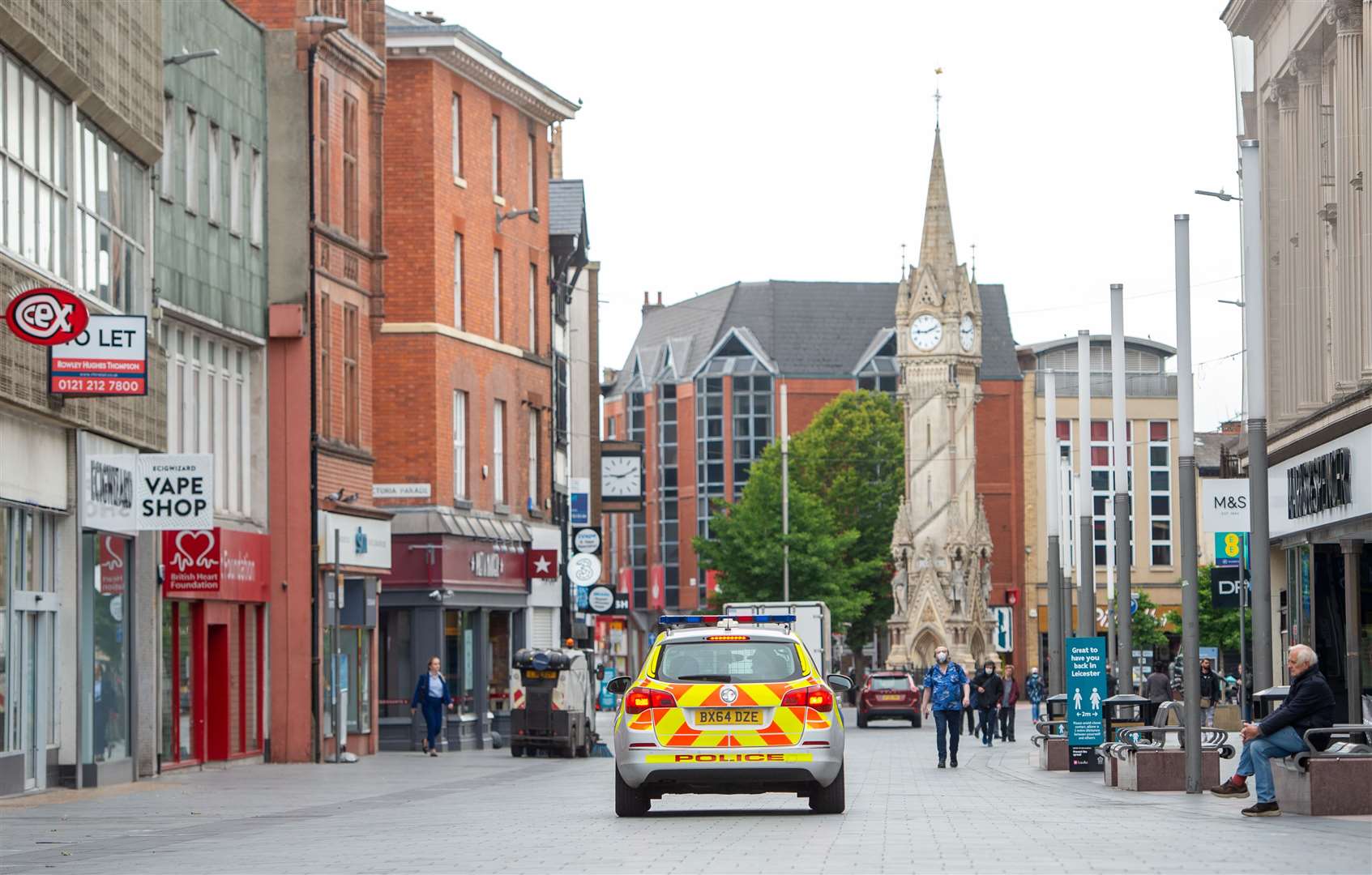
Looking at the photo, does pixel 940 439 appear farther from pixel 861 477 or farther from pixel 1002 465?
pixel 1002 465

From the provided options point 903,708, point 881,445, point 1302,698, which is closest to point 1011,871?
point 1302,698

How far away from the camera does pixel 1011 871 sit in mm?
14445

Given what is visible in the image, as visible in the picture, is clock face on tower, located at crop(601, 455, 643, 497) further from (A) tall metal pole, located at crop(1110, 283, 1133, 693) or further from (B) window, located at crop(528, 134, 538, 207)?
(A) tall metal pole, located at crop(1110, 283, 1133, 693)

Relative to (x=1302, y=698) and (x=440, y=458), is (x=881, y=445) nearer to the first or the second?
(x=440, y=458)

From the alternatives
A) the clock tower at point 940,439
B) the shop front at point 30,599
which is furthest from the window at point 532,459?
the clock tower at point 940,439

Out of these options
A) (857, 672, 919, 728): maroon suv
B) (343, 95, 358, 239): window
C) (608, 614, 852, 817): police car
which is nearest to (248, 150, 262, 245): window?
(343, 95, 358, 239): window

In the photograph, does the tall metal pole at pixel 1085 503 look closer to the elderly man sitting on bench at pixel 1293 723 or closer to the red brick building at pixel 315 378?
the red brick building at pixel 315 378

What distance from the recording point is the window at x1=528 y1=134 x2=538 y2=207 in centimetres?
5594

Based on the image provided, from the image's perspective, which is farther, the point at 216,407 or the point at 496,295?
the point at 496,295

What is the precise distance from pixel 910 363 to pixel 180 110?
6816 centimetres

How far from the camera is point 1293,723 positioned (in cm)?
2022

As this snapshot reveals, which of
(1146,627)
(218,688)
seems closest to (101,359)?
(218,688)

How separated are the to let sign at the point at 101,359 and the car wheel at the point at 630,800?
8.16m

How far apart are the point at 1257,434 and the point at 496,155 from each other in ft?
103
